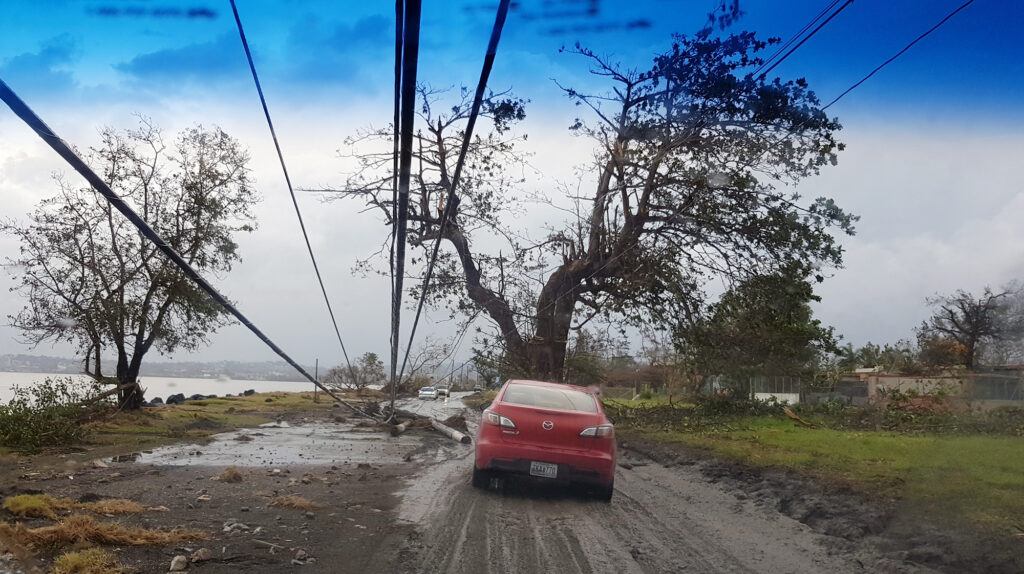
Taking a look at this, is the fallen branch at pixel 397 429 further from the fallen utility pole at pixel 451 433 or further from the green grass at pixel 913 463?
the green grass at pixel 913 463

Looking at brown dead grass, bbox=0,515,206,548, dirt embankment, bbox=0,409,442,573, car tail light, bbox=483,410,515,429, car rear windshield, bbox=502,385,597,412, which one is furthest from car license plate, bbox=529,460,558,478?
brown dead grass, bbox=0,515,206,548

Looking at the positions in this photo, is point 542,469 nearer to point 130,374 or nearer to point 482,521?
point 482,521

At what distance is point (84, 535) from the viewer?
5.70 meters

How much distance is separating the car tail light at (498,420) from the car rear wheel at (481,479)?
65 centimetres

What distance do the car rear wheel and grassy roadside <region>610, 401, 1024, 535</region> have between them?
168 inches

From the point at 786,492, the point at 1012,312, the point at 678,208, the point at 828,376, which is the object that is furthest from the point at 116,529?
the point at 828,376

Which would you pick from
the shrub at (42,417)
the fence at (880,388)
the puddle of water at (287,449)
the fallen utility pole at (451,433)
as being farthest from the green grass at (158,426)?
the fence at (880,388)

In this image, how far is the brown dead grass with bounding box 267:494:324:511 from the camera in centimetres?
794

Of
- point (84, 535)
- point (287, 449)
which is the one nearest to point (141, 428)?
point (287, 449)

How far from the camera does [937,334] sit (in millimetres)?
40281

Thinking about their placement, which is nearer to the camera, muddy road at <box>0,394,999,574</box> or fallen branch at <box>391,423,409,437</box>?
muddy road at <box>0,394,999,574</box>

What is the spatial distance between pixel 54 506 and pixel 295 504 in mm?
2229

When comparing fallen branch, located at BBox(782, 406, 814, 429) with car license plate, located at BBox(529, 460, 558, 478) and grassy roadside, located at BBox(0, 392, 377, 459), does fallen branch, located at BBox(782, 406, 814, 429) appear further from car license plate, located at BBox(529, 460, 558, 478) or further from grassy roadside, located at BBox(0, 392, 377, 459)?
grassy roadside, located at BBox(0, 392, 377, 459)

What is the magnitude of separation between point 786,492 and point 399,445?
408 inches
